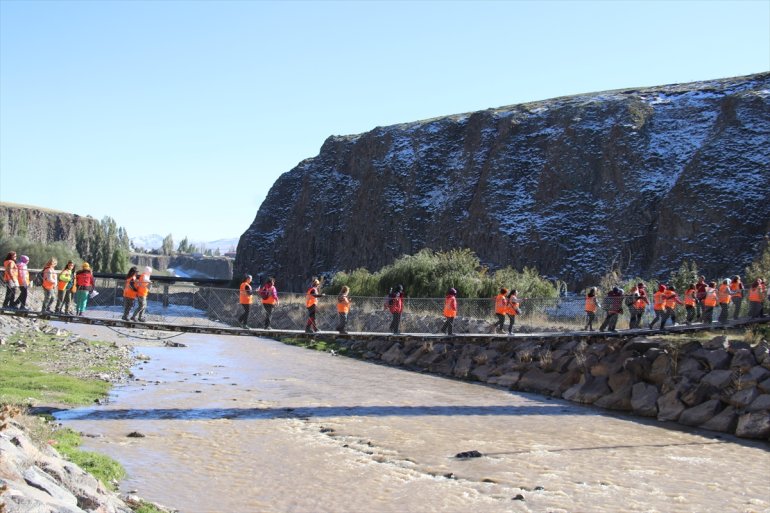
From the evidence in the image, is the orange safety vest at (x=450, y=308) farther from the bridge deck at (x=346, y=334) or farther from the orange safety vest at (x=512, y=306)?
the orange safety vest at (x=512, y=306)

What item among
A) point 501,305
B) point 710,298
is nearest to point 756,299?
point 710,298

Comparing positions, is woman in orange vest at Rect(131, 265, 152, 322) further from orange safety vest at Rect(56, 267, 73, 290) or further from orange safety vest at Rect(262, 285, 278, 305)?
orange safety vest at Rect(262, 285, 278, 305)

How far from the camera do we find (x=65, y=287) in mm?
23609

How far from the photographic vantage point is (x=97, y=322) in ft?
72.1

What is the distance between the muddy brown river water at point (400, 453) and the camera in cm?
1303

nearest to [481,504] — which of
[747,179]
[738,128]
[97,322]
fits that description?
[97,322]

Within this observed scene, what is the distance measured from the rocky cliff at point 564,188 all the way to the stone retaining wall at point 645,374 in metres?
41.9

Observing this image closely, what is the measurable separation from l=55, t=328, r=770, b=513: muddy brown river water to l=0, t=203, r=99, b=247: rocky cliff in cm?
14063

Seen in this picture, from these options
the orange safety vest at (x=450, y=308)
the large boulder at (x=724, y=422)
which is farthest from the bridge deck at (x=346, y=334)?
the large boulder at (x=724, y=422)

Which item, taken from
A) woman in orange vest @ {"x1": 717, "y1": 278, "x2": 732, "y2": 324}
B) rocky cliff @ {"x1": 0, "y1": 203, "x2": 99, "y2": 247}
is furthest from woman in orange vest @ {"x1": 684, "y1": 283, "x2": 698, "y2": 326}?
rocky cliff @ {"x1": 0, "y1": 203, "x2": 99, "y2": 247}

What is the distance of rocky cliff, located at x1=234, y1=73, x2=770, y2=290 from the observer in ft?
228

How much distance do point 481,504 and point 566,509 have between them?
4.70ft

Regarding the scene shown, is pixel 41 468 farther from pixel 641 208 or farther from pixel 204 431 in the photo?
pixel 641 208

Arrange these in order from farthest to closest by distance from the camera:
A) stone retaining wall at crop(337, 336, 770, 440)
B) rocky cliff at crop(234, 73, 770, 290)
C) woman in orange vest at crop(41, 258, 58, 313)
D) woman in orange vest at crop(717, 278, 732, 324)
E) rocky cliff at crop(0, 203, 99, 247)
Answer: rocky cliff at crop(0, 203, 99, 247), rocky cliff at crop(234, 73, 770, 290), woman in orange vest at crop(717, 278, 732, 324), woman in orange vest at crop(41, 258, 58, 313), stone retaining wall at crop(337, 336, 770, 440)
